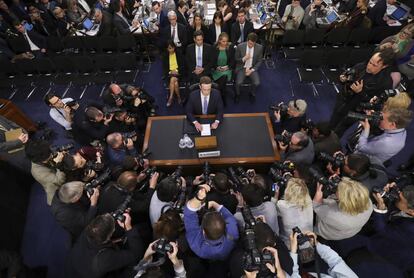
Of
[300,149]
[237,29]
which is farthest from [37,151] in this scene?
[237,29]

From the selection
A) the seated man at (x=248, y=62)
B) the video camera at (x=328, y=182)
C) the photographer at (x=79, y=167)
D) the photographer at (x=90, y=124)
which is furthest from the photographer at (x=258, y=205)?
the seated man at (x=248, y=62)

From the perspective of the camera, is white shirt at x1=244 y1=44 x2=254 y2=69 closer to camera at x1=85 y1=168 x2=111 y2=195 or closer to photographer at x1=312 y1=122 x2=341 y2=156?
photographer at x1=312 y1=122 x2=341 y2=156

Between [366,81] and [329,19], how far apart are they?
3.09m

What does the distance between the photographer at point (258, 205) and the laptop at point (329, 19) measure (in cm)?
519

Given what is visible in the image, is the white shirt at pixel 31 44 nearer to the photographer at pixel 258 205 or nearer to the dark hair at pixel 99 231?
the dark hair at pixel 99 231

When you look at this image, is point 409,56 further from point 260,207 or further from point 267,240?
point 267,240

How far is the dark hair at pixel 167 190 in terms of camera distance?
2.54 m

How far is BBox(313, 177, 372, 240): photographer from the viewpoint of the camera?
2344mm

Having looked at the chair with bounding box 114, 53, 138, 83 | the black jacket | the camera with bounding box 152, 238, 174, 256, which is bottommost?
the chair with bounding box 114, 53, 138, 83

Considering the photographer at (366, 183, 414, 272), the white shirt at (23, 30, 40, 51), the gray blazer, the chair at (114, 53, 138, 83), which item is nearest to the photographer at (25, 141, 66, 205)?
the chair at (114, 53, 138, 83)

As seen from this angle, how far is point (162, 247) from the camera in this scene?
2.15m

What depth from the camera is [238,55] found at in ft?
17.2

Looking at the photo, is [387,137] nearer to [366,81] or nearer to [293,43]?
[366,81]

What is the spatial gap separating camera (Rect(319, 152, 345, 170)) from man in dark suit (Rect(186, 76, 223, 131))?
5.10 ft
